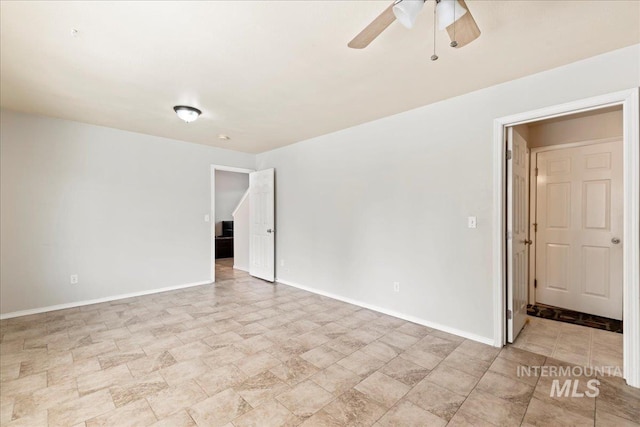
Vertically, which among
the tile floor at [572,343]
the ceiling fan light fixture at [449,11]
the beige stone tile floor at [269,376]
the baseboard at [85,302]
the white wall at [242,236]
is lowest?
the beige stone tile floor at [269,376]

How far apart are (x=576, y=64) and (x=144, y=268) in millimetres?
5588

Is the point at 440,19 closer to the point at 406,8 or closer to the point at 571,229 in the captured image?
the point at 406,8

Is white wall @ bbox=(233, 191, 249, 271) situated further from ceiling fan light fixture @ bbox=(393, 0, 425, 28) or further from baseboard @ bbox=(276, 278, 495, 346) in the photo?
ceiling fan light fixture @ bbox=(393, 0, 425, 28)

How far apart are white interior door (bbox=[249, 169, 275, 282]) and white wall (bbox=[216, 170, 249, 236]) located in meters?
3.40

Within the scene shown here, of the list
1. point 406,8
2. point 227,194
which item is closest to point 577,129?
point 406,8

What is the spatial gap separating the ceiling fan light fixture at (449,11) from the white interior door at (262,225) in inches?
158

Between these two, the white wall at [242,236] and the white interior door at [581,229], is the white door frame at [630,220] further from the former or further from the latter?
the white wall at [242,236]

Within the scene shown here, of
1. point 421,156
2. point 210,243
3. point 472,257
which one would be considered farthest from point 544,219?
point 210,243

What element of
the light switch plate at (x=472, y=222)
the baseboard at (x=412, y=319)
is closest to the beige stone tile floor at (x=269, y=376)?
the baseboard at (x=412, y=319)

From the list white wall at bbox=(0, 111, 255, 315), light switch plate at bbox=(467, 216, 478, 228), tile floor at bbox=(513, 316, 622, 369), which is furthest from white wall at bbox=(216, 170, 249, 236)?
tile floor at bbox=(513, 316, 622, 369)

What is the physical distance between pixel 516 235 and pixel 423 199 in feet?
3.13

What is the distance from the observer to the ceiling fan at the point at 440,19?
4.41 ft

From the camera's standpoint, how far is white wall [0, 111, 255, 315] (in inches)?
138

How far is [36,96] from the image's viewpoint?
9.85ft
